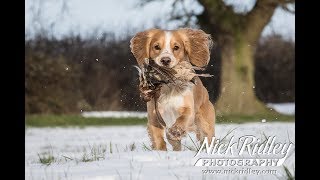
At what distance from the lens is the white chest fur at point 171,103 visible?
5.09 m

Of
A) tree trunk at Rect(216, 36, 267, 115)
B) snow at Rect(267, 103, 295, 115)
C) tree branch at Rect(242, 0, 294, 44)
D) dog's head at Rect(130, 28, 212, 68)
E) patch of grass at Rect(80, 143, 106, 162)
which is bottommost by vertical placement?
patch of grass at Rect(80, 143, 106, 162)

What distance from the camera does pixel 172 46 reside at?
5.09m

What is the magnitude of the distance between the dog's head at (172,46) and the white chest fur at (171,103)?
19cm

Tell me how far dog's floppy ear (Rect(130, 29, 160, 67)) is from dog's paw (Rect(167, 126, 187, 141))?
49 centimetres

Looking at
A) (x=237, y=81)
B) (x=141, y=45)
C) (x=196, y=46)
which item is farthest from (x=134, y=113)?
(x=237, y=81)

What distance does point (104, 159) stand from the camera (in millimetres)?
5230

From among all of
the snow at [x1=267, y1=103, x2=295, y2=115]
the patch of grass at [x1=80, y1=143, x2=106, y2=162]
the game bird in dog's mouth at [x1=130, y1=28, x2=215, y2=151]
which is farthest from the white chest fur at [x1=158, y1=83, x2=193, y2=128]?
the snow at [x1=267, y1=103, x2=295, y2=115]

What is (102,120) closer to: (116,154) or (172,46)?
(116,154)

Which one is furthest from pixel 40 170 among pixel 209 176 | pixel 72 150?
pixel 209 176

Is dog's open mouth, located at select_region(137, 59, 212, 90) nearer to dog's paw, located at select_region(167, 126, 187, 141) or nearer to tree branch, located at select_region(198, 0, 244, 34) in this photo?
dog's paw, located at select_region(167, 126, 187, 141)

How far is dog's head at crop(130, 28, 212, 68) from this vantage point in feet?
16.7

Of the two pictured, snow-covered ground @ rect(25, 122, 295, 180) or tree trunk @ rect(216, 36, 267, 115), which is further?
tree trunk @ rect(216, 36, 267, 115)

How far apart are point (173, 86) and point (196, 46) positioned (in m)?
0.31

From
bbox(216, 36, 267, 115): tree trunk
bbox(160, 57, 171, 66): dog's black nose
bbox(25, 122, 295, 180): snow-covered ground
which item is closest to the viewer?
bbox(25, 122, 295, 180): snow-covered ground
